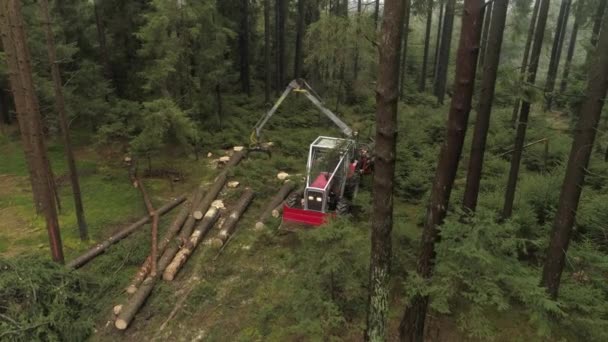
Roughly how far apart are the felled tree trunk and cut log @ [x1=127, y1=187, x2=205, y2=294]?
2.17 metres

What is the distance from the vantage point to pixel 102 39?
18.2 m

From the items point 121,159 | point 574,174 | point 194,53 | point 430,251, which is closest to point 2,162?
point 121,159

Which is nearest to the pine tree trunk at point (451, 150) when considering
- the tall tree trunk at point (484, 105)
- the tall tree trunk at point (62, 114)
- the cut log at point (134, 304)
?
the tall tree trunk at point (484, 105)

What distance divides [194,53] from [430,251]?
1508 centimetres

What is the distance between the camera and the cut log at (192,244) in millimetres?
9203

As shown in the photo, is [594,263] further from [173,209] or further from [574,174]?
[173,209]

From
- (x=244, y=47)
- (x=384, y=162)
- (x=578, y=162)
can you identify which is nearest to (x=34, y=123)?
(x=384, y=162)

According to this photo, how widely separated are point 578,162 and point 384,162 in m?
3.06

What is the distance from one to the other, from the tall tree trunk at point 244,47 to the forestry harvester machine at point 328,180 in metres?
11.8

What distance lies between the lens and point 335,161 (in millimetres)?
11812

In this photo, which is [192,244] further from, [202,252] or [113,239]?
[113,239]

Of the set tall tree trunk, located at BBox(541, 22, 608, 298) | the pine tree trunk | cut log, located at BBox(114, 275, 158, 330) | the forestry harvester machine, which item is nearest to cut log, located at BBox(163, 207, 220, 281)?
cut log, located at BBox(114, 275, 158, 330)

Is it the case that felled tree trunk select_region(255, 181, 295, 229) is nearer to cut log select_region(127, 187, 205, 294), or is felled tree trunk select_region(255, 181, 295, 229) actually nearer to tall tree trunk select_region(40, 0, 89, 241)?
cut log select_region(127, 187, 205, 294)

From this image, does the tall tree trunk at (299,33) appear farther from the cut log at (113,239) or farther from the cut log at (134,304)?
the cut log at (134,304)
